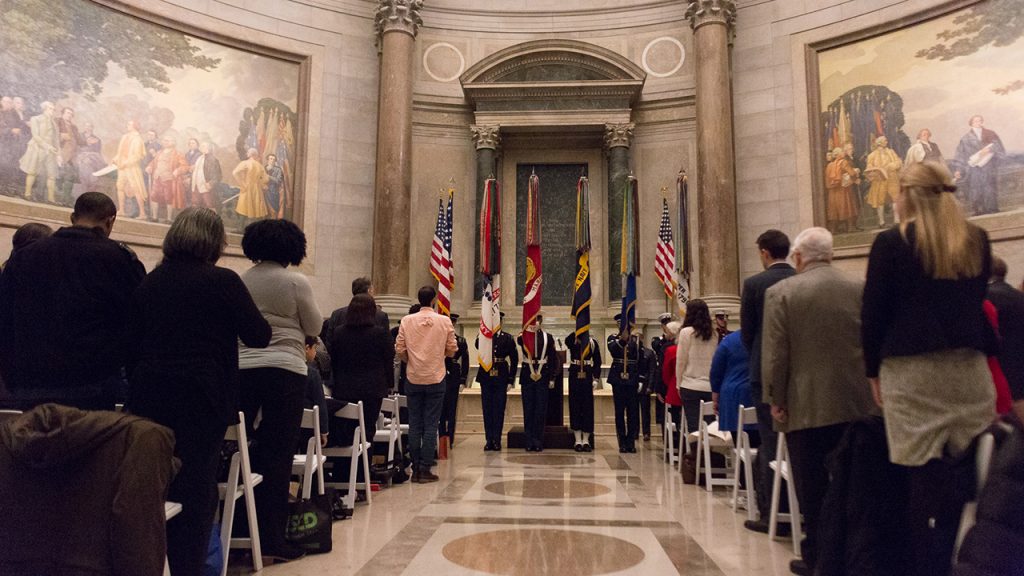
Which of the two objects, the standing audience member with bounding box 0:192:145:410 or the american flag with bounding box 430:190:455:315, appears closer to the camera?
the standing audience member with bounding box 0:192:145:410

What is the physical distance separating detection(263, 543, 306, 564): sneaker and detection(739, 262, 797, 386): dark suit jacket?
2761mm

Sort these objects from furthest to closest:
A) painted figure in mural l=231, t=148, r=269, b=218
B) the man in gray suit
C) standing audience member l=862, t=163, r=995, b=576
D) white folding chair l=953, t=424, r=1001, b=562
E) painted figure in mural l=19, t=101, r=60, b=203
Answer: painted figure in mural l=231, t=148, r=269, b=218
painted figure in mural l=19, t=101, r=60, b=203
the man in gray suit
standing audience member l=862, t=163, r=995, b=576
white folding chair l=953, t=424, r=1001, b=562

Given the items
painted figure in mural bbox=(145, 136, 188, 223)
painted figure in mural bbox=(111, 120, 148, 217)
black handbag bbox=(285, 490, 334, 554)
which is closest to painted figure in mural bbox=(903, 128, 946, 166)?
black handbag bbox=(285, 490, 334, 554)

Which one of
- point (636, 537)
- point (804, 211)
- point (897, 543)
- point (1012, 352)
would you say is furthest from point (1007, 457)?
point (804, 211)

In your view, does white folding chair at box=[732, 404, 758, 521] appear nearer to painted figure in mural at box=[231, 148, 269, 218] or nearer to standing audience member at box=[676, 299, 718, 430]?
standing audience member at box=[676, 299, 718, 430]

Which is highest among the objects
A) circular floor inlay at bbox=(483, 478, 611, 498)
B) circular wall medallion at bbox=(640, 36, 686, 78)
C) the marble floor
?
circular wall medallion at bbox=(640, 36, 686, 78)

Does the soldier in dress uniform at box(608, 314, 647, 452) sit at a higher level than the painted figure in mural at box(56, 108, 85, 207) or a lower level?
lower

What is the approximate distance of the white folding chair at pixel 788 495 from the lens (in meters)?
3.80

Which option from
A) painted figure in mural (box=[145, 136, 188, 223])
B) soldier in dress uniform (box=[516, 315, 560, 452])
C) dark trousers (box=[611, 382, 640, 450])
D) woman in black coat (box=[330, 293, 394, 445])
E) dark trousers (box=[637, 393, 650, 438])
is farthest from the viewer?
painted figure in mural (box=[145, 136, 188, 223])

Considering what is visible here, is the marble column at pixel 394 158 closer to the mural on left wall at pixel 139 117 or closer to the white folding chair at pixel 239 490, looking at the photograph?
the mural on left wall at pixel 139 117

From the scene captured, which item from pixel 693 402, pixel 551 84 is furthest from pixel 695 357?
pixel 551 84

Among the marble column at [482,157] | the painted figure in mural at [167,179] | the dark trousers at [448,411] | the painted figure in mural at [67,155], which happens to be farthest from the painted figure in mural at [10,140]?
the dark trousers at [448,411]

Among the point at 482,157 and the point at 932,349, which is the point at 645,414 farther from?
the point at 932,349

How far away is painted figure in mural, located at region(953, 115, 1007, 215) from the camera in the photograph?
11.6 metres
